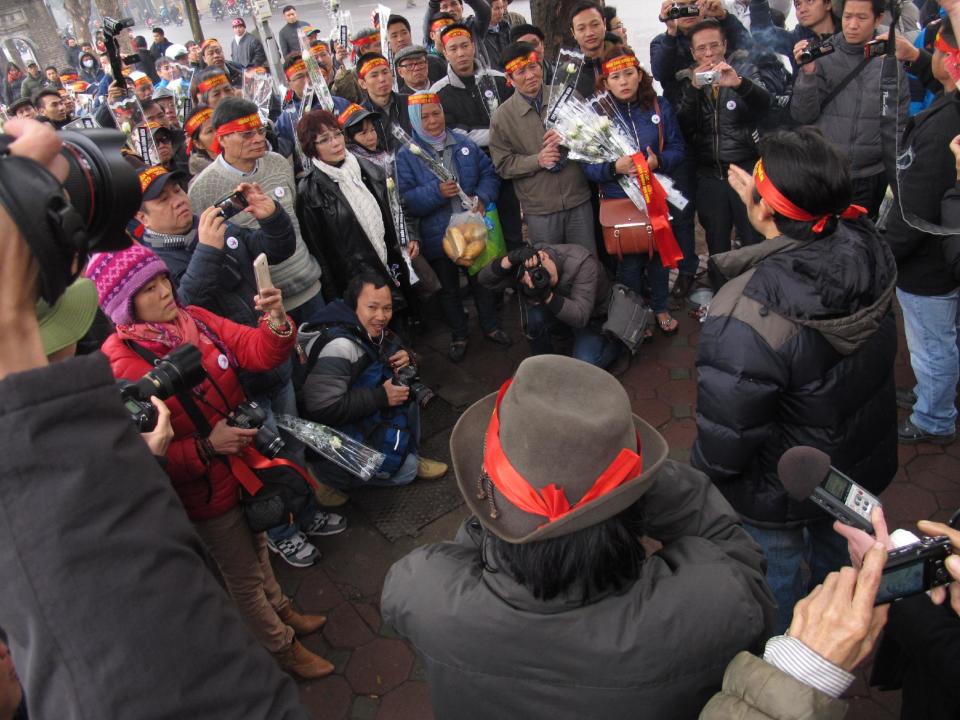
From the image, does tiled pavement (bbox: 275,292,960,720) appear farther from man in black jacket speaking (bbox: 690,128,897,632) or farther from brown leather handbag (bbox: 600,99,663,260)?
man in black jacket speaking (bbox: 690,128,897,632)

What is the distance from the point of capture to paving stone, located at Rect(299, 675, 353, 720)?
9.64 ft

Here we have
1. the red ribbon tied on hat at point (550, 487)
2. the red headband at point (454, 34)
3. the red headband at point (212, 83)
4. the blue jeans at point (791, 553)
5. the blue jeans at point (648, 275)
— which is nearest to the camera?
the red ribbon tied on hat at point (550, 487)

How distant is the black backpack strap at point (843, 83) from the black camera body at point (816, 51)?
0.23m

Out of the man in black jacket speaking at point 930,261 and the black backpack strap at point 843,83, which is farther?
the black backpack strap at point 843,83

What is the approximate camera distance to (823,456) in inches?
63.2

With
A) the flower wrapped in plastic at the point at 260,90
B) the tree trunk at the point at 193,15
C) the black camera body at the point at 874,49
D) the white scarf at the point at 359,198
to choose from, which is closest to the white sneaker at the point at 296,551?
the white scarf at the point at 359,198

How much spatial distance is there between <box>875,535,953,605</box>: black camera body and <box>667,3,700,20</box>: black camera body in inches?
197

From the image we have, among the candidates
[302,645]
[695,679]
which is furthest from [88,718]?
[302,645]

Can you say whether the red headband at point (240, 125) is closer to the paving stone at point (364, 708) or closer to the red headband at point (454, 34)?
the red headband at point (454, 34)

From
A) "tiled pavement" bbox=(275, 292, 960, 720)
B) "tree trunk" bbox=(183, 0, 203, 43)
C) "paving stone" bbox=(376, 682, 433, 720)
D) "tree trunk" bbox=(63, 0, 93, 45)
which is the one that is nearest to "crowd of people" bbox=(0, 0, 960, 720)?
"tiled pavement" bbox=(275, 292, 960, 720)

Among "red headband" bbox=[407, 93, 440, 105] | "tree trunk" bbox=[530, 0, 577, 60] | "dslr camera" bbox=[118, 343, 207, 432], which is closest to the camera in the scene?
"dslr camera" bbox=[118, 343, 207, 432]

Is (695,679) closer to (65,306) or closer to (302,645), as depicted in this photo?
(65,306)

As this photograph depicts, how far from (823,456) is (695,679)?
2.07ft

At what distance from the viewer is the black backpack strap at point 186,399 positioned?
258cm
